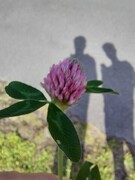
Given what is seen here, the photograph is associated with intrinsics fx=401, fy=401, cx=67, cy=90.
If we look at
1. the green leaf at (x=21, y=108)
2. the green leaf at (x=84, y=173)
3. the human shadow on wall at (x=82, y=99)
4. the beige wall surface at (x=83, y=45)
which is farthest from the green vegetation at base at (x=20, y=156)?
the green leaf at (x=21, y=108)

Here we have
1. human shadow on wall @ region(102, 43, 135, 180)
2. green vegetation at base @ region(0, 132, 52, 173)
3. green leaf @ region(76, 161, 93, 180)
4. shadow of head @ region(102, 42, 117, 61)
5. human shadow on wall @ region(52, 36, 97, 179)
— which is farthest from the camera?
shadow of head @ region(102, 42, 117, 61)

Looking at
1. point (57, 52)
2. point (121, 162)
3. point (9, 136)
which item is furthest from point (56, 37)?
point (121, 162)

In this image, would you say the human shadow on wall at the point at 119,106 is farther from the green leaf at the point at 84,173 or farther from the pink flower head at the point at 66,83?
the pink flower head at the point at 66,83

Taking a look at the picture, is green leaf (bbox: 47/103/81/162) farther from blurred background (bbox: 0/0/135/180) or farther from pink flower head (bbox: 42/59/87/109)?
blurred background (bbox: 0/0/135/180)

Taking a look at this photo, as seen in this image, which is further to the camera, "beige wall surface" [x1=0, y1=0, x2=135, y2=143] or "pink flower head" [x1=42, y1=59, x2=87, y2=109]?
"beige wall surface" [x1=0, y1=0, x2=135, y2=143]

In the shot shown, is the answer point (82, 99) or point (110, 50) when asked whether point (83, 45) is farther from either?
point (82, 99)

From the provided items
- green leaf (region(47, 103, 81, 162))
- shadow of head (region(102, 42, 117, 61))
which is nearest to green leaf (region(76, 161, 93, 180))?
green leaf (region(47, 103, 81, 162))

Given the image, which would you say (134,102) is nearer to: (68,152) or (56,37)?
(56,37)
